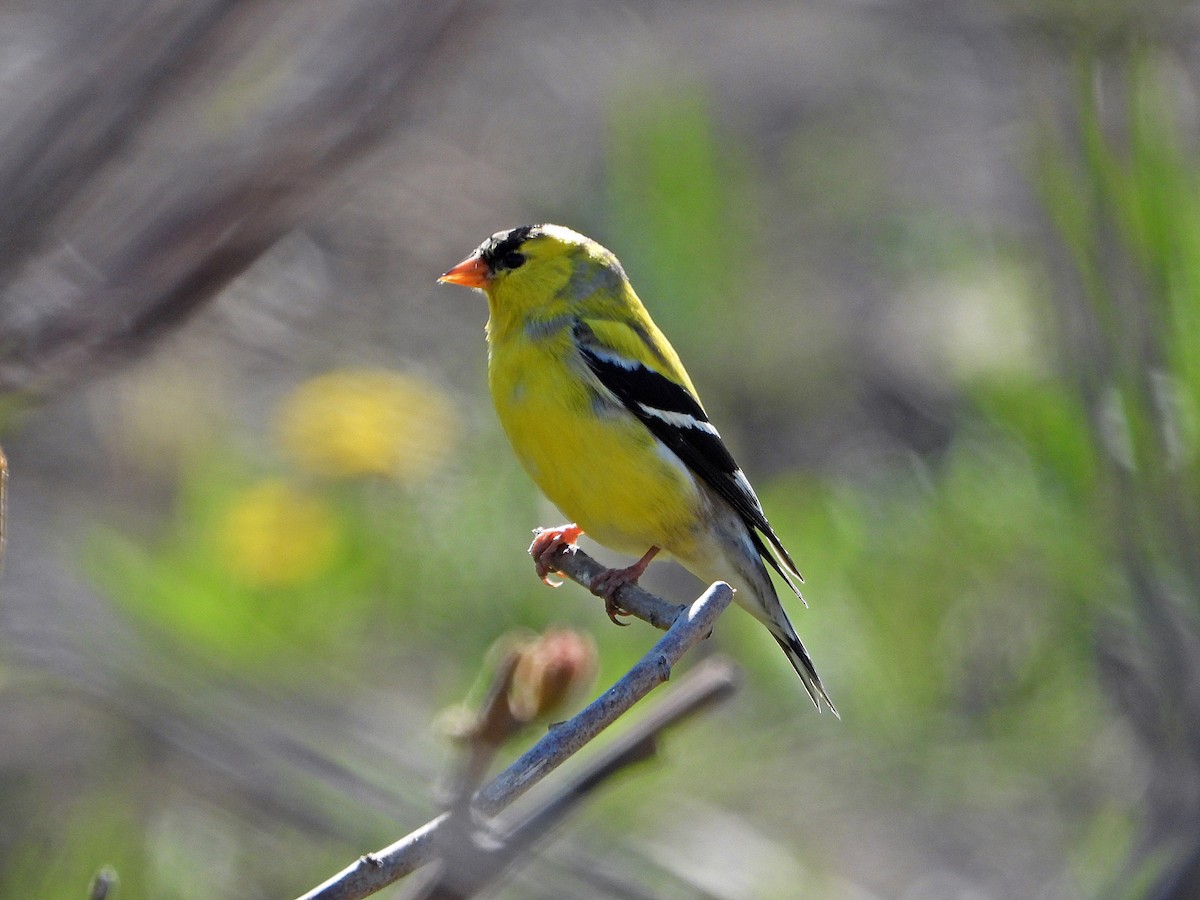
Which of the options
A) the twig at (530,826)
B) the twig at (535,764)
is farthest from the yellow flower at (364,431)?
the twig at (530,826)

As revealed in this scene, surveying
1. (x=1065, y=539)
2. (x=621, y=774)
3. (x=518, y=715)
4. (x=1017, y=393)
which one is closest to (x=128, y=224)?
(x=518, y=715)

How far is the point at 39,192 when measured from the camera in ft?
4.88

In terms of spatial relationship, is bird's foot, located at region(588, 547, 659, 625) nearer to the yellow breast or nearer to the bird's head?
the yellow breast

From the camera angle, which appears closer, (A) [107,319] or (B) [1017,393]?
(A) [107,319]

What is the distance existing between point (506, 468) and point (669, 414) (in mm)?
440

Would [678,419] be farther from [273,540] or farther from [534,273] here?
[273,540]

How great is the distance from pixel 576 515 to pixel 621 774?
226 centimetres

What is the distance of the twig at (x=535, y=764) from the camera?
112 cm

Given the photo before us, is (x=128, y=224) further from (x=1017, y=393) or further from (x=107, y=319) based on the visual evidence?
(x=1017, y=393)

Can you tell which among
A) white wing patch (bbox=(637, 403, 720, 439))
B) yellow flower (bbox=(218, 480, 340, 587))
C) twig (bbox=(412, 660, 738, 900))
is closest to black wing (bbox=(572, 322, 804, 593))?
white wing patch (bbox=(637, 403, 720, 439))

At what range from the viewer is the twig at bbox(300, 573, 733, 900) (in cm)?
112

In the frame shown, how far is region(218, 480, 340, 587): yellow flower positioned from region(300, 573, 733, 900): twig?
147cm

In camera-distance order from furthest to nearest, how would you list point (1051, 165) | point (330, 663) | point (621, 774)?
point (330, 663) → point (1051, 165) → point (621, 774)

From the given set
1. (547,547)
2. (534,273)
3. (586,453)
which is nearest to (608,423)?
(586,453)
